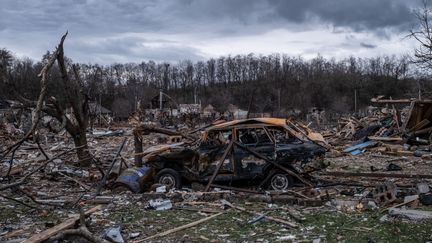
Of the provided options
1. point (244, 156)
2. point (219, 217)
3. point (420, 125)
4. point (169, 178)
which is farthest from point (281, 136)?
point (420, 125)

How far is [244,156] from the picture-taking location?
11383mm

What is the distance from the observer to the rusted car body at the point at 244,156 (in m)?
11.3

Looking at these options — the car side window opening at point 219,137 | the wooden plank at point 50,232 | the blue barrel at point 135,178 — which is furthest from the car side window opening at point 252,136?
the wooden plank at point 50,232

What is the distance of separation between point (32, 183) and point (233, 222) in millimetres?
7318

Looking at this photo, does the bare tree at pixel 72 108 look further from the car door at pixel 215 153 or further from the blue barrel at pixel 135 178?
the car door at pixel 215 153

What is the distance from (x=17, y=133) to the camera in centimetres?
3316

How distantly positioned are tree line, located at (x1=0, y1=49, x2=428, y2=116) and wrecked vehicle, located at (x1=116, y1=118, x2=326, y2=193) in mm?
41807

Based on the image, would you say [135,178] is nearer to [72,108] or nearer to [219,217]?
[219,217]

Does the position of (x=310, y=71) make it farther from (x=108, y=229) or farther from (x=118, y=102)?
(x=108, y=229)

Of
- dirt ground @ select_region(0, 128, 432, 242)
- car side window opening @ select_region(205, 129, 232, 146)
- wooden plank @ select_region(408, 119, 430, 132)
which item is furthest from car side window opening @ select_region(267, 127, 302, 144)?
wooden plank @ select_region(408, 119, 430, 132)

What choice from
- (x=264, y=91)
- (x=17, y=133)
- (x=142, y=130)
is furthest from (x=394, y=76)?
(x=142, y=130)

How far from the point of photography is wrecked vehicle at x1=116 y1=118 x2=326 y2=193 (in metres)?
11.3

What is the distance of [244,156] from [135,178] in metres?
2.69

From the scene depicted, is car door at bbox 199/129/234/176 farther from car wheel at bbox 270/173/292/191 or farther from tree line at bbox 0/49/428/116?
tree line at bbox 0/49/428/116
